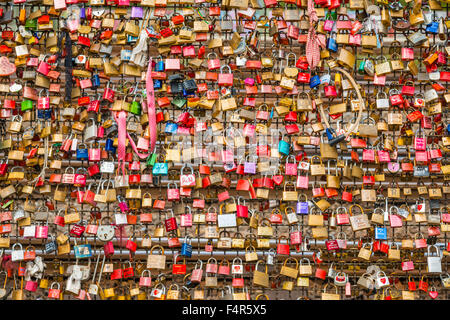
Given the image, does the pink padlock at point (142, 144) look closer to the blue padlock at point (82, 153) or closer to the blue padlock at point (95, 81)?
the blue padlock at point (82, 153)

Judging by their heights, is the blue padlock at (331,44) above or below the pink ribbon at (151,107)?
above

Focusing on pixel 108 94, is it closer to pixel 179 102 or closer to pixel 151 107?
pixel 151 107

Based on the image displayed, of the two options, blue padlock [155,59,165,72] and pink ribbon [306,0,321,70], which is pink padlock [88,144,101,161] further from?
pink ribbon [306,0,321,70]

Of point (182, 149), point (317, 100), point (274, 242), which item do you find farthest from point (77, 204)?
point (317, 100)

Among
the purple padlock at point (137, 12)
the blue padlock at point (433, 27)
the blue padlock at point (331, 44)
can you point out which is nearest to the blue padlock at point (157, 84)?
the purple padlock at point (137, 12)

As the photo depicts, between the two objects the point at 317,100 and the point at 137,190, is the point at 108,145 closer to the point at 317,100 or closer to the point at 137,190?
the point at 137,190

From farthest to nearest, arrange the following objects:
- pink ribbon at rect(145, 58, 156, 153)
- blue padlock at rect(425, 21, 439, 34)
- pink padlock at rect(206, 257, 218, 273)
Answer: blue padlock at rect(425, 21, 439, 34)
pink padlock at rect(206, 257, 218, 273)
pink ribbon at rect(145, 58, 156, 153)

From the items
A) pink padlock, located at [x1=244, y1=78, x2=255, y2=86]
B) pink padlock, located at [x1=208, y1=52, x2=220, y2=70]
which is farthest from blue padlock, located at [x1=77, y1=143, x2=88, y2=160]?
pink padlock, located at [x1=244, y1=78, x2=255, y2=86]

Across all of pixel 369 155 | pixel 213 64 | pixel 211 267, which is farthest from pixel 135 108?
pixel 369 155
